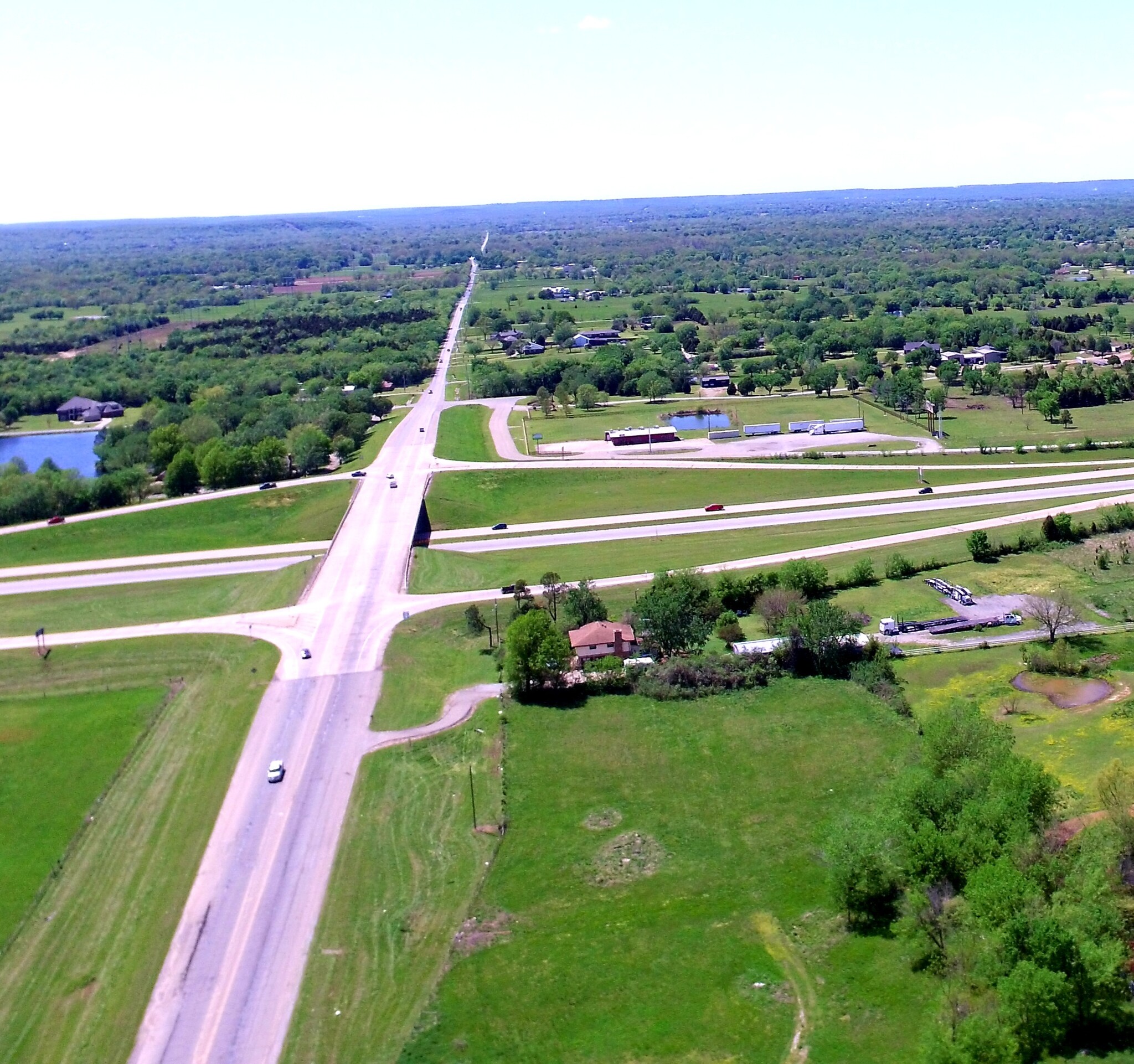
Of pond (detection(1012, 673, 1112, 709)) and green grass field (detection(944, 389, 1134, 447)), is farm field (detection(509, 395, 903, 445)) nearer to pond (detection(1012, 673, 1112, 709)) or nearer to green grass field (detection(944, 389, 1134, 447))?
green grass field (detection(944, 389, 1134, 447))

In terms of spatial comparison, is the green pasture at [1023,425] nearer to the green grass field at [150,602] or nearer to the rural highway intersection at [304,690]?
the rural highway intersection at [304,690]

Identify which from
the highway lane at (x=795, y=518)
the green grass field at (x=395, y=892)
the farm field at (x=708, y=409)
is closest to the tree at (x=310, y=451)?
the farm field at (x=708, y=409)

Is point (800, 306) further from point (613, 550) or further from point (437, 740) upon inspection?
point (437, 740)

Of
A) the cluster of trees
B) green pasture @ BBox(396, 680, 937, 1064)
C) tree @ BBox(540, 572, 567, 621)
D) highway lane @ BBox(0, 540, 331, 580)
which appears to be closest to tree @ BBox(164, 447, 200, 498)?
highway lane @ BBox(0, 540, 331, 580)

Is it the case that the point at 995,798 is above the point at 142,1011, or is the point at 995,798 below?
above

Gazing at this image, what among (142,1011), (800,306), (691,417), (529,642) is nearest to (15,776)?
(142,1011)

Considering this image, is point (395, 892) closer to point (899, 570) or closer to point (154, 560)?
point (899, 570)
